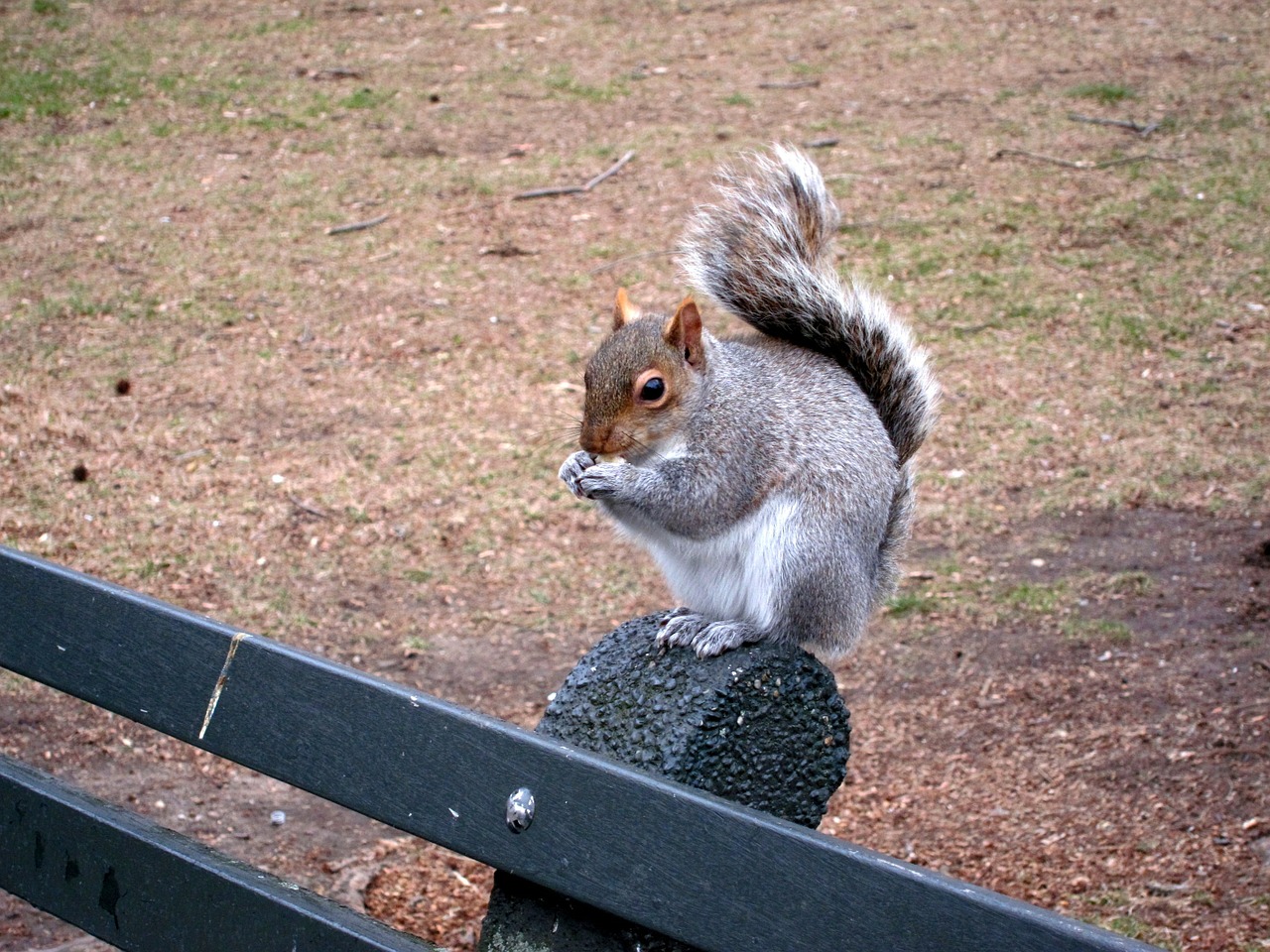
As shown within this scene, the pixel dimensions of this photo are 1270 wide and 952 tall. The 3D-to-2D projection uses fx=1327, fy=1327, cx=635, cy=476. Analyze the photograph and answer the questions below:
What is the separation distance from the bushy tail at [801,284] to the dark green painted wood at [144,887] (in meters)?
0.92

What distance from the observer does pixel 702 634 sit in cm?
133

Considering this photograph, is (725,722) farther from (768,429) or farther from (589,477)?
(768,429)

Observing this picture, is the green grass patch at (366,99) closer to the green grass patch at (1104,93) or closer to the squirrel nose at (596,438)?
the green grass patch at (1104,93)

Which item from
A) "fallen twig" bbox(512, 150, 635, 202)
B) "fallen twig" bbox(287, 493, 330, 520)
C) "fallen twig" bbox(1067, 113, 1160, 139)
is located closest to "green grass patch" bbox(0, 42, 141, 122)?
"fallen twig" bbox(512, 150, 635, 202)

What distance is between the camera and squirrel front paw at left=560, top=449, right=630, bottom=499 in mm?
1512

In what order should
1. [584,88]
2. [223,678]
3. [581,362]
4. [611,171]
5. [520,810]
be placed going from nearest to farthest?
1. [520,810]
2. [223,678]
3. [581,362]
4. [611,171]
5. [584,88]

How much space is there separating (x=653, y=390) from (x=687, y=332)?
0.33 ft

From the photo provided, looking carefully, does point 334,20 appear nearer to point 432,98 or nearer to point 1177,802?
point 432,98

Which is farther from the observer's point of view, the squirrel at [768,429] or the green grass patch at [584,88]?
the green grass patch at [584,88]

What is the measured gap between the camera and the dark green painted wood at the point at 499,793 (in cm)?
89

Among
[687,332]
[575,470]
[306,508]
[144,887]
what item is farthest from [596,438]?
[306,508]

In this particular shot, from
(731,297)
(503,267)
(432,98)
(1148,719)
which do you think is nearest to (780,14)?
(432,98)

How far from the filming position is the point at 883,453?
1.63 m

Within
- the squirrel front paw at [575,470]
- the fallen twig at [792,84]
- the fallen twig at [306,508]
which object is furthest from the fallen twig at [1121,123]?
the squirrel front paw at [575,470]
